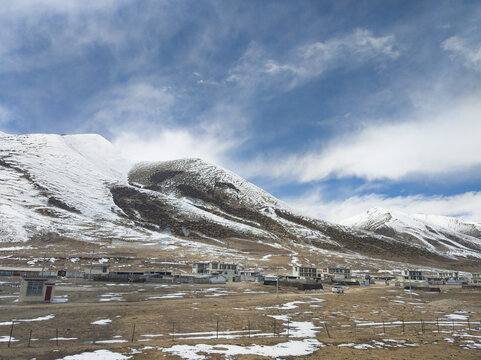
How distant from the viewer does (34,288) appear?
45.1 metres

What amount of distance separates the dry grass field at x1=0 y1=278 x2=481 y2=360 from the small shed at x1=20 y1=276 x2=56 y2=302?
6.97 feet

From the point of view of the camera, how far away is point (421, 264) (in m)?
198

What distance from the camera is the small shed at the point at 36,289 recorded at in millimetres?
44719

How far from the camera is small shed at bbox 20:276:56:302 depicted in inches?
1761

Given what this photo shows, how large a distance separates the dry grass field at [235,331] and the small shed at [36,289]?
2125 millimetres

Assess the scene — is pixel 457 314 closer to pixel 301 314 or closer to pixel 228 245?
pixel 301 314

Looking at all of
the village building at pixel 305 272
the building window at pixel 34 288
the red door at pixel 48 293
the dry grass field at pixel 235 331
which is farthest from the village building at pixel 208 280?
the building window at pixel 34 288

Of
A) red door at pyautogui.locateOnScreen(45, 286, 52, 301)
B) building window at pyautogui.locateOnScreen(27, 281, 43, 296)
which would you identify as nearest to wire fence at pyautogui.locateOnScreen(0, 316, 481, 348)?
red door at pyautogui.locateOnScreen(45, 286, 52, 301)

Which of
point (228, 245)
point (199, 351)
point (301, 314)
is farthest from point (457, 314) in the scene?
point (228, 245)

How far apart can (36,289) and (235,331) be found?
3230cm

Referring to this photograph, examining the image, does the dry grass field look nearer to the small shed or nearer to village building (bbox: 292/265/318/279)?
the small shed

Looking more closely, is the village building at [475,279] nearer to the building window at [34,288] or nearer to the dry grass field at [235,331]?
the dry grass field at [235,331]

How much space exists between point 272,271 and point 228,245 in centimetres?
7026

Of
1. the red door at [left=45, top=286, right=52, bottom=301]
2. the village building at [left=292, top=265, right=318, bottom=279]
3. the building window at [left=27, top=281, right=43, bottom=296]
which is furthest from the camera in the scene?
the village building at [left=292, top=265, right=318, bottom=279]
